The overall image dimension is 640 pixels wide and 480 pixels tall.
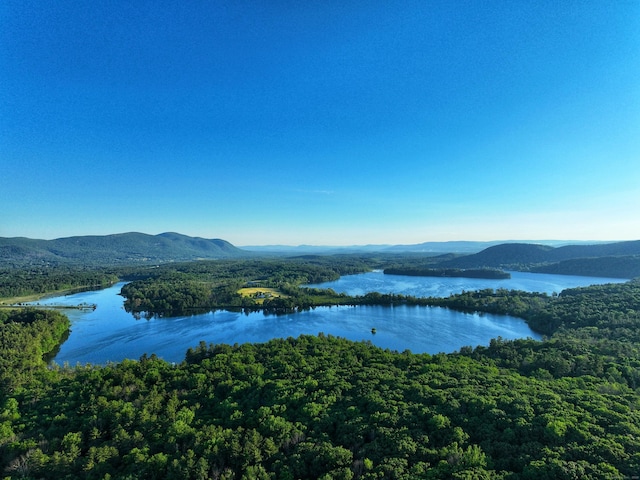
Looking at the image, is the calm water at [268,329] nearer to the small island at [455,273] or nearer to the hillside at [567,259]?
the small island at [455,273]

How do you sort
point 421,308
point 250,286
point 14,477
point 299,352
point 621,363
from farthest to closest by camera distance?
point 250,286 < point 421,308 < point 299,352 < point 621,363 < point 14,477

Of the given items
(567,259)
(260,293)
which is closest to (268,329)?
(260,293)

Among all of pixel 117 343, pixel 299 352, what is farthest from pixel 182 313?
pixel 299 352

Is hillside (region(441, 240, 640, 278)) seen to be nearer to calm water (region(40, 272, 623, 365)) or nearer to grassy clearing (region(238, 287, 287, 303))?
calm water (region(40, 272, 623, 365))

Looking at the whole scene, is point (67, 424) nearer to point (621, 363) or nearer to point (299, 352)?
point (299, 352)

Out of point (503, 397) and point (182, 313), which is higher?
point (503, 397)

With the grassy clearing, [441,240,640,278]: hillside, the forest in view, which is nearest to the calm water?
the grassy clearing

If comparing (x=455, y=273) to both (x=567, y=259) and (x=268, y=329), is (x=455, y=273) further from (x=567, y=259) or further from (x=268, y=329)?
(x=268, y=329)
